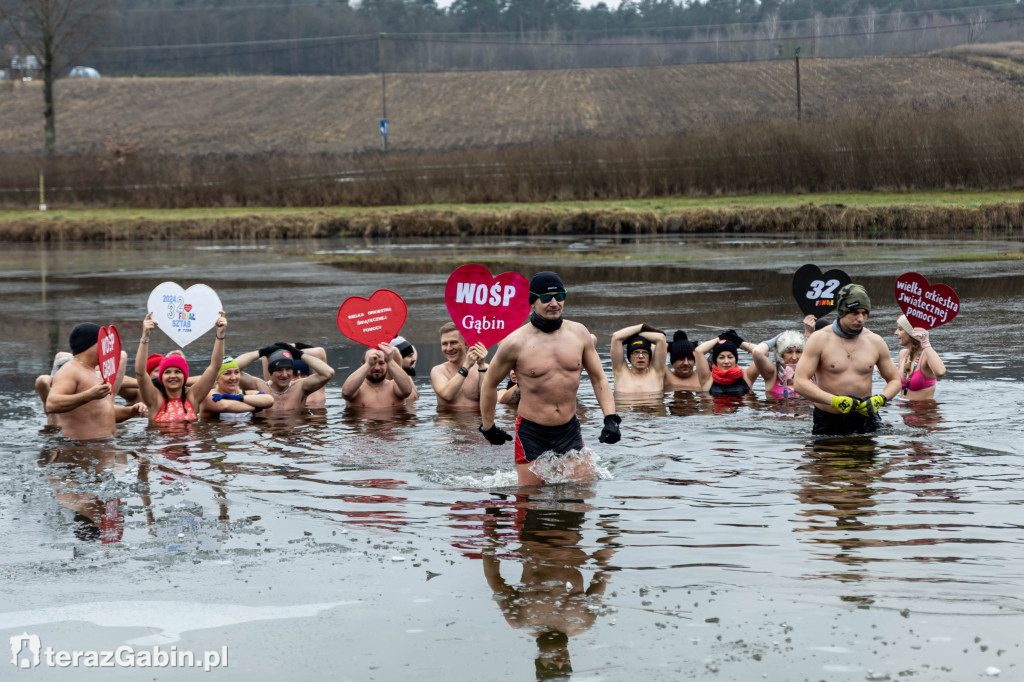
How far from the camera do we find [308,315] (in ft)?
66.6

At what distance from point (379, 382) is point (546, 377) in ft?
15.7

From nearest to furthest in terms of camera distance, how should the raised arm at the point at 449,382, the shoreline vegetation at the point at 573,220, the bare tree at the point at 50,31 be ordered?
1. the raised arm at the point at 449,382
2. the shoreline vegetation at the point at 573,220
3. the bare tree at the point at 50,31

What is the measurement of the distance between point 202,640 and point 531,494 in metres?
3.23

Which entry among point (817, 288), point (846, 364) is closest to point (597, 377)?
point (846, 364)

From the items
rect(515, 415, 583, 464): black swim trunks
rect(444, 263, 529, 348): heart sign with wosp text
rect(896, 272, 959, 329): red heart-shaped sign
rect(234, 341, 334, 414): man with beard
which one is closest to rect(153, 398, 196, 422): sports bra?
rect(234, 341, 334, 414): man with beard

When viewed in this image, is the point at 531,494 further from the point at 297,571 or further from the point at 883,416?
the point at 883,416

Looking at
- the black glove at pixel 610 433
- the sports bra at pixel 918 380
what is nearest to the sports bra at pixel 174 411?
the black glove at pixel 610 433

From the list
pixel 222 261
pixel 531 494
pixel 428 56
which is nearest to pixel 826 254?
pixel 222 261

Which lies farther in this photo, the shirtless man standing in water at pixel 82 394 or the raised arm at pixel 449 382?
the raised arm at pixel 449 382

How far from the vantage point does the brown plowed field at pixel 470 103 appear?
6850cm

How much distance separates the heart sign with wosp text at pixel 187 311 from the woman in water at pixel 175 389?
7.8 inches

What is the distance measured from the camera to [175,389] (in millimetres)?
11562

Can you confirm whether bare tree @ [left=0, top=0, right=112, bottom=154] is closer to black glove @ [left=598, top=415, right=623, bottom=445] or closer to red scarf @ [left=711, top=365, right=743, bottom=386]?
red scarf @ [left=711, top=365, right=743, bottom=386]

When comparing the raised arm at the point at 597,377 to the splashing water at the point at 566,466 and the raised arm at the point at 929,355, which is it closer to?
the splashing water at the point at 566,466
